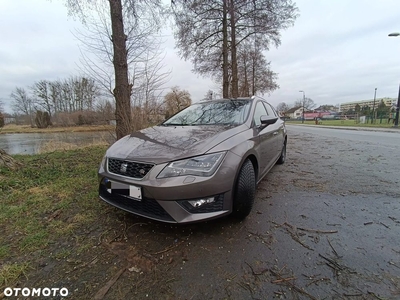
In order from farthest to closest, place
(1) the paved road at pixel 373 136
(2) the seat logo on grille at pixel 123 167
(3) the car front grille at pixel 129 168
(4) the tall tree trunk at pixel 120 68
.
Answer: (1) the paved road at pixel 373 136, (4) the tall tree trunk at pixel 120 68, (2) the seat logo on grille at pixel 123 167, (3) the car front grille at pixel 129 168

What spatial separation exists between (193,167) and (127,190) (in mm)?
682

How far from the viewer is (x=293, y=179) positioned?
12.2 ft

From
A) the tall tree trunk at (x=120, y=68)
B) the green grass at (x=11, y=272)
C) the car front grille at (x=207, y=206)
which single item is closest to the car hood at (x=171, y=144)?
the car front grille at (x=207, y=206)

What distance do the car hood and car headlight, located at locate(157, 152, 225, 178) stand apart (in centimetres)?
5

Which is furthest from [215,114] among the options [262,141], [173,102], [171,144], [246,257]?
[173,102]

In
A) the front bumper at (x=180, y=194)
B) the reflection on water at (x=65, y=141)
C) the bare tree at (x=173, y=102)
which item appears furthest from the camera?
the bare tree at (x=173, y=102)

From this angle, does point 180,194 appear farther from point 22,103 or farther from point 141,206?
point 22,103

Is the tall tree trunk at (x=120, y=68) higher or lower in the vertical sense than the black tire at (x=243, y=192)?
higher

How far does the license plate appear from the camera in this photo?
5.88ft

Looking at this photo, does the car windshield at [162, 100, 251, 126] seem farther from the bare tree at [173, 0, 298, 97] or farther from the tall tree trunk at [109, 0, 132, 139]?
the bare tree at [173, 0, 298, 97]

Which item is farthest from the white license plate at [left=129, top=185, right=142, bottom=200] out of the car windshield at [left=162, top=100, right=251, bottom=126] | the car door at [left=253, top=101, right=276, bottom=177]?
the car door at [left=253, top=101, right=276, bottom=177]

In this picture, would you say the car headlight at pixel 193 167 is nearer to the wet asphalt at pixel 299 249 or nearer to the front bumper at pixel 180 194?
the front bumper at pixel 180 194

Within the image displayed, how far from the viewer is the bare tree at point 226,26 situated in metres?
9.20

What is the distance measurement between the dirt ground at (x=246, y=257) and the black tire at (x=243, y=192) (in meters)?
0.20
